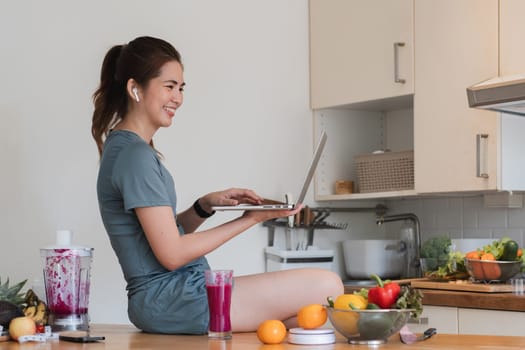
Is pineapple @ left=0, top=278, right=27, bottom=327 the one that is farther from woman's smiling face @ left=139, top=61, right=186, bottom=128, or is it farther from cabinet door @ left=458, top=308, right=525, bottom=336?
cabinet door @ left=458, top=308, right=525, bottom=336

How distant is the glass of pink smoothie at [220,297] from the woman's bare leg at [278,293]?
0.14m

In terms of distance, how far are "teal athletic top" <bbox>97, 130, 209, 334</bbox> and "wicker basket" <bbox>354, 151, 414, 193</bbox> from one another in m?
1.94

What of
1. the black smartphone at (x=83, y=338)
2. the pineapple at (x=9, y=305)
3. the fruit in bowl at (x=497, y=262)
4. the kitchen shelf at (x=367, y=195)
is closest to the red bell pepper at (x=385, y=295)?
the black smartphone at (x=83, y=338)

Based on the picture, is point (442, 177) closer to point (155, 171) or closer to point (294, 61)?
point (294, 61)

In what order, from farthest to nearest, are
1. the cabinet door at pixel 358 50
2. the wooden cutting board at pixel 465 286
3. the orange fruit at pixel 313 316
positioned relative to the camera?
1. the cabinet door at pixel 358 50
2. the wooden cutting board at pixel 465 286
3. the orange fruit at pixel 313 316

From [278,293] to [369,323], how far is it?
378mm

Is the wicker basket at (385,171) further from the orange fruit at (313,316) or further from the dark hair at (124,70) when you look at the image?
the orange fruit at (313,316)

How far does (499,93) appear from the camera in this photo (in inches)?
138

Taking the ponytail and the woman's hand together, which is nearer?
the woman's hand

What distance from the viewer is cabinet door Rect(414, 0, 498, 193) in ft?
12.3

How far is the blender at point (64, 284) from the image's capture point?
2449 millimetres

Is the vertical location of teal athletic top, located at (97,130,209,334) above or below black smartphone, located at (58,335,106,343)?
above

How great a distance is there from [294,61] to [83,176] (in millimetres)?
1295

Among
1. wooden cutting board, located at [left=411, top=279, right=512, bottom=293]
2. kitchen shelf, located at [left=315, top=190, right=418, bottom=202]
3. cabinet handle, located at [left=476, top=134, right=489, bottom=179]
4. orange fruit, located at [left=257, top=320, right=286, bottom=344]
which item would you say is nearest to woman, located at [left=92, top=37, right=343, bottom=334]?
orange fruit, located at [left=257, top=320, right=286, bottom=344]
